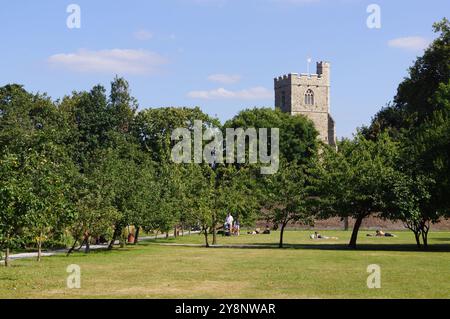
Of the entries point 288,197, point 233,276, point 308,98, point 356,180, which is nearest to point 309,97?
point 308,98

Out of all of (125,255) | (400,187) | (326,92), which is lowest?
(125,255)

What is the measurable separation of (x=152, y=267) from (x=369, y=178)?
16.2 m

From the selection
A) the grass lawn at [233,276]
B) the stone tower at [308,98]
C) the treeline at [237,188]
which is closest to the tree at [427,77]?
the treeline at [237,188]

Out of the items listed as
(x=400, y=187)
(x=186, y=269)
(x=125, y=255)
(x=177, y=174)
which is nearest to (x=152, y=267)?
(x=186, y=269)

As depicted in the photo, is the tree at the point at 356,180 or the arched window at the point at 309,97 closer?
the tree at the point at 356,180

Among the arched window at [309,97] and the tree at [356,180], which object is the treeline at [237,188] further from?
the arched window at [309,97]

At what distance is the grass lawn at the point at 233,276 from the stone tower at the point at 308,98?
97771 mm

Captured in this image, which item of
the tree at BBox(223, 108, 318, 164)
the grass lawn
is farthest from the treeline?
the tree at BBox(223, 108, 318, 164)

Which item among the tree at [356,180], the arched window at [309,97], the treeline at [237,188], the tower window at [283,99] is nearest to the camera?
the treeline at [237,188]

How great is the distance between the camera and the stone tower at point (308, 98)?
12925cm

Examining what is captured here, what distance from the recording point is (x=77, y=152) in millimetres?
75938

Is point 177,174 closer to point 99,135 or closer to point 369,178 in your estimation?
point 369,178

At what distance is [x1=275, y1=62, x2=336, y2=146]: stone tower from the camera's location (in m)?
129
